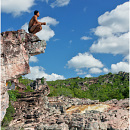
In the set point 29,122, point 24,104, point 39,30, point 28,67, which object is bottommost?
point 29,122

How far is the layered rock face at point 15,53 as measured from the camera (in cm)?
892

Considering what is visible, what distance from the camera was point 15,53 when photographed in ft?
30.9

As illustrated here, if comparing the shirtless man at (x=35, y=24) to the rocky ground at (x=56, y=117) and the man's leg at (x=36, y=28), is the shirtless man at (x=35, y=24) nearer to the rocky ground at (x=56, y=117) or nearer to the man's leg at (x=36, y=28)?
the man's leg at (x=36, y=28)

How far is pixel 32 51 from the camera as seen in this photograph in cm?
1025

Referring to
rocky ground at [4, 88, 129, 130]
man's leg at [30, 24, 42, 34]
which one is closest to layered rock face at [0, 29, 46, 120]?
Answer: man's leg at [30, 24, 42, 34]

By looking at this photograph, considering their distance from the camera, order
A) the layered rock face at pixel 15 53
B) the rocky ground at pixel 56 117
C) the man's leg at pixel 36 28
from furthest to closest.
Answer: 1. the rocky ground at pixel 56 117
2. the man's leg at pixel 36 28
3. the layered rock face at pixel 15 53

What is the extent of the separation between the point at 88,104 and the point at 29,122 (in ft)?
39.4

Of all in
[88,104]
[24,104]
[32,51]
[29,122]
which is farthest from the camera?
[88,104]

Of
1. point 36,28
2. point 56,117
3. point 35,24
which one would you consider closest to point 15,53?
point 36,28

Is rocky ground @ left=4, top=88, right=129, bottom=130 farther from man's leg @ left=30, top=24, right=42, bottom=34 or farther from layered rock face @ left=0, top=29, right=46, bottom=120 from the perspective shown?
man's leg @ left=30, top=24, right=42, bottom=34

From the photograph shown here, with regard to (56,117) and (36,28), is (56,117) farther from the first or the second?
(36,28)

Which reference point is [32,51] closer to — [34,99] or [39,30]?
[39,30]

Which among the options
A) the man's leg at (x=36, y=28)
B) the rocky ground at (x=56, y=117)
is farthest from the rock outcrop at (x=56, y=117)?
the man's leg at (x=36, y=28)

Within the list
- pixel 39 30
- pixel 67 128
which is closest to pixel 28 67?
pixel 39 30
